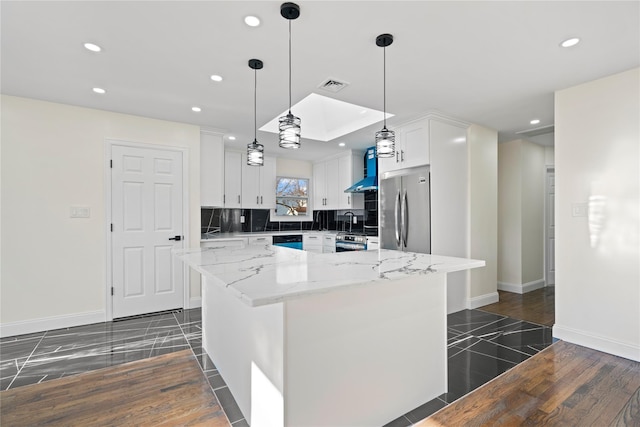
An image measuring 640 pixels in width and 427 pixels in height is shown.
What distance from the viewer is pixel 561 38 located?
2.08 meters

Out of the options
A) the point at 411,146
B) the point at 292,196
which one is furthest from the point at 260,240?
the point at 411,146

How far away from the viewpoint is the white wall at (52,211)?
3.07 m

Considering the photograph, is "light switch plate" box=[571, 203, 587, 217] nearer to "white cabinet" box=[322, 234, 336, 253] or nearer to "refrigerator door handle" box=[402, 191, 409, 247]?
"refrigerator door handle" box=[402, 191, 409, 247]

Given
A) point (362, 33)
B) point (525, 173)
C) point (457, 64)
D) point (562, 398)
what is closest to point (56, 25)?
point (362, 33)

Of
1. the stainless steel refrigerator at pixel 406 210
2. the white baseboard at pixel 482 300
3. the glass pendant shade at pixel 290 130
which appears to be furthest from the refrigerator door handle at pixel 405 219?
the glass pendant shade at pixel 290 130

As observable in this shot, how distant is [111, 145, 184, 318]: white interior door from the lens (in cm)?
357

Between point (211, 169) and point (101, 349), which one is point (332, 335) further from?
point (211, 169)

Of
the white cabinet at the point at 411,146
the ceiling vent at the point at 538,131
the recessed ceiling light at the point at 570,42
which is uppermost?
the recessed ceiling light at the point at 570,42

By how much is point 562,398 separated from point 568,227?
160 centimetres

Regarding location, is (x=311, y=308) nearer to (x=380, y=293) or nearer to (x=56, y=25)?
(x=380, y=293)

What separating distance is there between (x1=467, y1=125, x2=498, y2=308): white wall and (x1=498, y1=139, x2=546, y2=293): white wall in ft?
2.38

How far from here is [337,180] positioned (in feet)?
18.6

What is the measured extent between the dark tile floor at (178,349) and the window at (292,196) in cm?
283

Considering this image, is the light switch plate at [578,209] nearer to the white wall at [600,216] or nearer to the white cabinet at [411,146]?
the white wall at [600,216]
